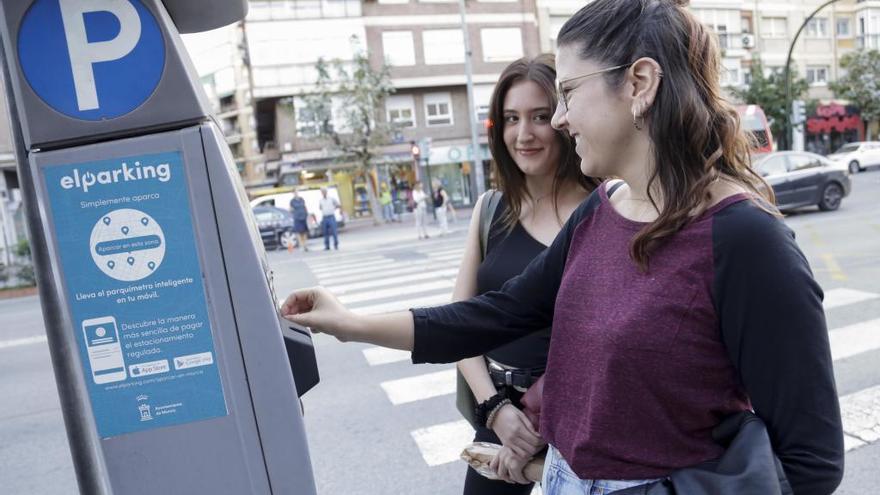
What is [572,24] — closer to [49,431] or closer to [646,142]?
[646,142]

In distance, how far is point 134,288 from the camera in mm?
1217

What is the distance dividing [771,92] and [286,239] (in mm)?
24090

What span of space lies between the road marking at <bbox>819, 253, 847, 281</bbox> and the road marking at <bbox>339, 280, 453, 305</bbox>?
15.5 feet

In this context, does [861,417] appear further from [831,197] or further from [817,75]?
[817,75]

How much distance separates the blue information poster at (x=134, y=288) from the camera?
1.20 meters

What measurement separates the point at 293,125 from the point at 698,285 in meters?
28.4

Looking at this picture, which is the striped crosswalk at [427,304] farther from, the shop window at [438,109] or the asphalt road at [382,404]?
the shop window at [438,109]

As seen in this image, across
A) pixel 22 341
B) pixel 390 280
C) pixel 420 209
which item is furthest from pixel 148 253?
pixel 420 209

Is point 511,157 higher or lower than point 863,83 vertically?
lower

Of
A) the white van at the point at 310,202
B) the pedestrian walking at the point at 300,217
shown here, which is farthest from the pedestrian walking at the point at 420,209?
the white van at the point at 310,202

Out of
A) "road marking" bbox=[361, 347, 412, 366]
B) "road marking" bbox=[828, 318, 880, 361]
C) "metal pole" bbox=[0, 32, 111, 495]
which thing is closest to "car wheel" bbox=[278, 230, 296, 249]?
"road marking" bbox=[361, 347, 412, 366]

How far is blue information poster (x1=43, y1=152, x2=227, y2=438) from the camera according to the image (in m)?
1.20

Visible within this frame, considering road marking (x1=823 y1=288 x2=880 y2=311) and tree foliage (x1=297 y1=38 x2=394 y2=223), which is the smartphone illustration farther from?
tree foliage (x1=297 y1=38 x2=394 y2=223)

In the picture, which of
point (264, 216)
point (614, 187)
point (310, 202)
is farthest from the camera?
point (310, 202)
